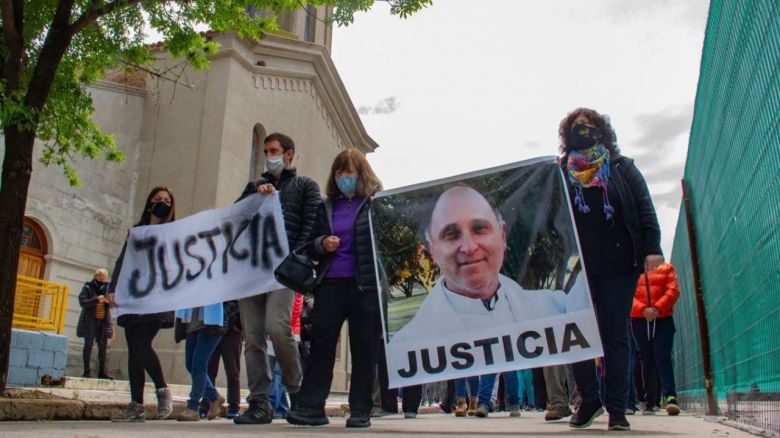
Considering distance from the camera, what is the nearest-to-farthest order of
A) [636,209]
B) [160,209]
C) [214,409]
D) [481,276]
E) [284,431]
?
[284,431], [636,209], [481,276], [160,209], [214,409]

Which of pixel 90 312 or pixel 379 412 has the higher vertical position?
pixel 90 312

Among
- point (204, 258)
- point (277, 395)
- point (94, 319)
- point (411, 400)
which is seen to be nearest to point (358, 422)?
point (204, 258)

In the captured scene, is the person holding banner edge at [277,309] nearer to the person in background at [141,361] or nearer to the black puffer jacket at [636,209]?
the person in background at [141,361]

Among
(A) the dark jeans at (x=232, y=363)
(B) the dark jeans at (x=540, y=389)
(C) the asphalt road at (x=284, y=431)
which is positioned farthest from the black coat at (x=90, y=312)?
(C) the asphalt road at (x=284, y=431)

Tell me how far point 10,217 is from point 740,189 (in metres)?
6.41

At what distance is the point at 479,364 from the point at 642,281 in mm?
4276

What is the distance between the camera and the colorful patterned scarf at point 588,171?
4.55 metres

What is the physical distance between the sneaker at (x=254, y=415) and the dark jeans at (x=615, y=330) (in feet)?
7.91

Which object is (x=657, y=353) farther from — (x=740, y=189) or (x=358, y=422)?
(x=358, y=422)

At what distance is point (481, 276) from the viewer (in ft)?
15.7

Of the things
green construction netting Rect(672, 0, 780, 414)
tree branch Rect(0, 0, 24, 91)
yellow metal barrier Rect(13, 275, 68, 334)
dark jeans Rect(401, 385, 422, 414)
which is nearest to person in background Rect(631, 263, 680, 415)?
green construction netting Rect(672, 0, 780, 414)

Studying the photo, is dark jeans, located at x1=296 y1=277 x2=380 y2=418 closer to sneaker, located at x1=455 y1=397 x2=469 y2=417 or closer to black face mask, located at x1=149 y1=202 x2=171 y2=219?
black face mask, located at x1=149 y1=202 x2=171 y2=219

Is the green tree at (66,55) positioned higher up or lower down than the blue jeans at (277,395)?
higher up

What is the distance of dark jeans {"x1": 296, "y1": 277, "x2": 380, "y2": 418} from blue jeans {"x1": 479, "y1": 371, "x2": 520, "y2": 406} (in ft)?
10.7
